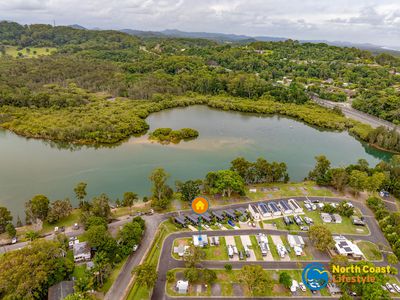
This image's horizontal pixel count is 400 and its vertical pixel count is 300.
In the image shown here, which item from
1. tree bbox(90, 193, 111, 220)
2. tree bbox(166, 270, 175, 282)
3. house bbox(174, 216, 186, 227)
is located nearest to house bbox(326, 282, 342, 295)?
tree bbox(166, 270, 175, 282)

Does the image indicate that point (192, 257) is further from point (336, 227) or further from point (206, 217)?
point (336, 227)

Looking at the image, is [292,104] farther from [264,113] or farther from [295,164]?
[295,164]

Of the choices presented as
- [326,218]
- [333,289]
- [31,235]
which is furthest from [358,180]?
[31,235]

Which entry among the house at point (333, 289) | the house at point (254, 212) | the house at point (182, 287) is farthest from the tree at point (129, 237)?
the house at point (333, 289)

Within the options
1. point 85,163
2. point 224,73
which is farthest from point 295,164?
point 224,73

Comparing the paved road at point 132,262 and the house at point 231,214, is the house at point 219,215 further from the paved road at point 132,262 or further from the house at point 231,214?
the paved road at point 132,262

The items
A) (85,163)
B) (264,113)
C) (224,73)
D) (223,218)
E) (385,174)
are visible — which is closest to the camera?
(223,218)
